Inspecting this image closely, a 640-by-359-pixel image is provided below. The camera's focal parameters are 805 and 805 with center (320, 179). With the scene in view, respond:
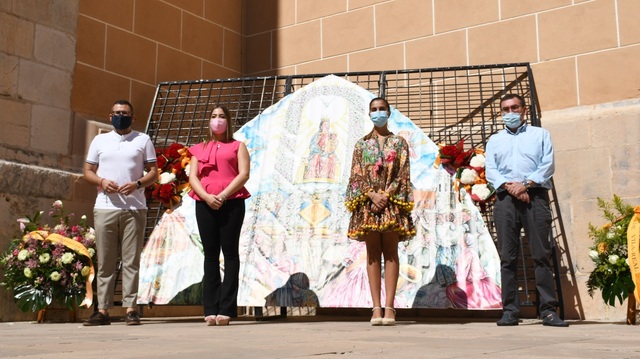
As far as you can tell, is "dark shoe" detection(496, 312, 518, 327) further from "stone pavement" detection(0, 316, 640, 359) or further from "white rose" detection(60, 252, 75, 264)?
"white rose" detection(60, 252, 75, 264)

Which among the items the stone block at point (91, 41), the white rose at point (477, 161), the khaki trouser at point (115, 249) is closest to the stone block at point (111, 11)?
the stone block at point (91, 41)

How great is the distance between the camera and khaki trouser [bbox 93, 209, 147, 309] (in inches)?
225

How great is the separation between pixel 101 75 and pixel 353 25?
8.71 ft

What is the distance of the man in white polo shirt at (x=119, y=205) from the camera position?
5.71m

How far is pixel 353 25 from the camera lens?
27.9 feet

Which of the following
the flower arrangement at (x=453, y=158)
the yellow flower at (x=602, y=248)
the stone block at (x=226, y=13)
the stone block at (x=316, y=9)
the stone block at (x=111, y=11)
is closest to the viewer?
the yellow flower at (x=602, y=248)

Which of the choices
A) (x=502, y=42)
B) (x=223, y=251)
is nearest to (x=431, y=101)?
(x=502, y=42)

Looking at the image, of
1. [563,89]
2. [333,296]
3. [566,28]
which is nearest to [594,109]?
[563,89]

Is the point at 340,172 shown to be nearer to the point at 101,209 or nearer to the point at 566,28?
the point at 101,209

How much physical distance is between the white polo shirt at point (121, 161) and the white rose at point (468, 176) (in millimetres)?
2329

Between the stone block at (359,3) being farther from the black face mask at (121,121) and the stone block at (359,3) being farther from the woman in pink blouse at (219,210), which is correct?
the black face mask at (121,121)

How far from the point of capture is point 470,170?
6.17m

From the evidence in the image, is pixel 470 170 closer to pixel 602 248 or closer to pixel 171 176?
pixel 602 248

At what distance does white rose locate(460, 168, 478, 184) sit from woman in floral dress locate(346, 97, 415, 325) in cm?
91
